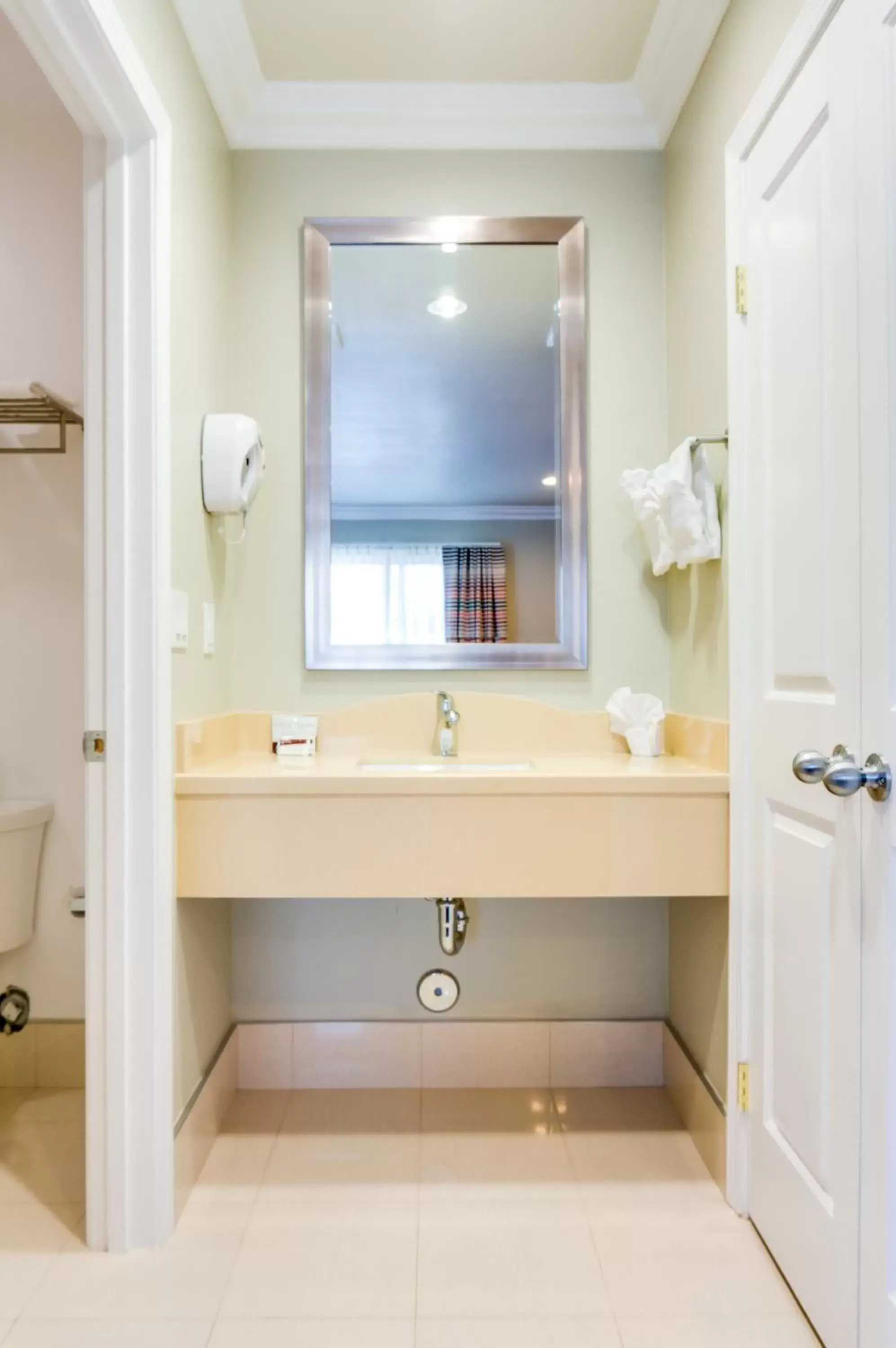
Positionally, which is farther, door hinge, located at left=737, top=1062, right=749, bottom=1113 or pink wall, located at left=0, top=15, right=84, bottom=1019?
pink wall, located at left=0, top=15, right=84, bottom=1019

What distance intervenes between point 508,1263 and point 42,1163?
1.01 meters

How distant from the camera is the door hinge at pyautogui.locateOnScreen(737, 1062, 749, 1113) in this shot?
155 centimetres

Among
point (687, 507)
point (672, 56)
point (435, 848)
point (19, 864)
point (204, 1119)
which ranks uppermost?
point (672, 56)

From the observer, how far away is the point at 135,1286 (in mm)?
1383

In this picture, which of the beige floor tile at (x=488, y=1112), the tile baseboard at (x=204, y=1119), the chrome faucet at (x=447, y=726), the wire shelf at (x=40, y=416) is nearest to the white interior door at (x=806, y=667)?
the beige floor tile at (x=488, y=1112)

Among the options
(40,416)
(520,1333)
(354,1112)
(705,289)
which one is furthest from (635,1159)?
(40,416)

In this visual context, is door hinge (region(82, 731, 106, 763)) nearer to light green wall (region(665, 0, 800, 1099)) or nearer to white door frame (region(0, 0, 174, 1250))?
white door frame (region(0, 0, 174, 1250))

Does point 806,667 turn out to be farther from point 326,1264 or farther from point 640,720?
point 326,1264

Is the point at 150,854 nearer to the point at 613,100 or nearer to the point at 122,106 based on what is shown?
the point at 122,106

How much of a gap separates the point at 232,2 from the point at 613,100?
905 mm

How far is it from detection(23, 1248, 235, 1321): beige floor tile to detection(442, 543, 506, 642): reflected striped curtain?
4.53 feet

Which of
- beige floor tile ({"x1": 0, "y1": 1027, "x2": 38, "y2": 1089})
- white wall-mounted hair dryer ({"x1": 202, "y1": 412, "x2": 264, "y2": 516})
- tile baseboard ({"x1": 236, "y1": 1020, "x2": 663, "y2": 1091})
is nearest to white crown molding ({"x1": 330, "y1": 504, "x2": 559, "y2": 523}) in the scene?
white wall-mounted hair dryer ({"x1": 202, "y1": 412, "x2": 264, "y2": 516})

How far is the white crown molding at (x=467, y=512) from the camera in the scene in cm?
209

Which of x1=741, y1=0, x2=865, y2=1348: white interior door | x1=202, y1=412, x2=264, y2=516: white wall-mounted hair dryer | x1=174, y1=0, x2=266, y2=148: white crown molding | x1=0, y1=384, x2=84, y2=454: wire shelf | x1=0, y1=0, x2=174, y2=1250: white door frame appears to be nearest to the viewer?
x1=741, y1=0, x2=865, y2=1348: white interior door
